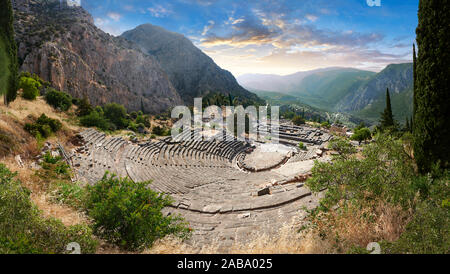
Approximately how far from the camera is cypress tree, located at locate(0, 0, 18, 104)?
1357 centimetres

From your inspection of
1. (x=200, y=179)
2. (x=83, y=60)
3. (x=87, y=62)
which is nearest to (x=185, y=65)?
(x=87, y=62)

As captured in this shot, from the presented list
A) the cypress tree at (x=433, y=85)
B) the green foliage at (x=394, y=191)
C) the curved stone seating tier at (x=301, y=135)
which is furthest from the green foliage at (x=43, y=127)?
the curved stone seating tier at (x=301, y=135)

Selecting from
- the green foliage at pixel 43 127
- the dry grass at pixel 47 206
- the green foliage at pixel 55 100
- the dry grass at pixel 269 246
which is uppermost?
the green foliage at pixel 55 100

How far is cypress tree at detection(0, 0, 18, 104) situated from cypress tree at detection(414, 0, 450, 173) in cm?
2391

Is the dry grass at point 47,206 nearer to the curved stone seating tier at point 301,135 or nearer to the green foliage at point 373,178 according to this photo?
the green foliage at point 373,178

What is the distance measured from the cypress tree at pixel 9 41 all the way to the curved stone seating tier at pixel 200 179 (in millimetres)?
5636

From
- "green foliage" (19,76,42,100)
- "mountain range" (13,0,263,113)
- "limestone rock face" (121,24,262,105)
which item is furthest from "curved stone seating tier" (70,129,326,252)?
"limestone rock face" (121,24,262,105)

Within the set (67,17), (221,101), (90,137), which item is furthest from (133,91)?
(90,137)

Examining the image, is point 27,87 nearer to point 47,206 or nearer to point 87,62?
point 47,206

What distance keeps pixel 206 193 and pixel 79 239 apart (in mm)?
8720

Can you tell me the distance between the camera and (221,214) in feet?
29.2

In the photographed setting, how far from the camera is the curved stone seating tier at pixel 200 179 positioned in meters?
8.04

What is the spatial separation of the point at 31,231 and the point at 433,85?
12277 mm

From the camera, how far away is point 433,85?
686cm
